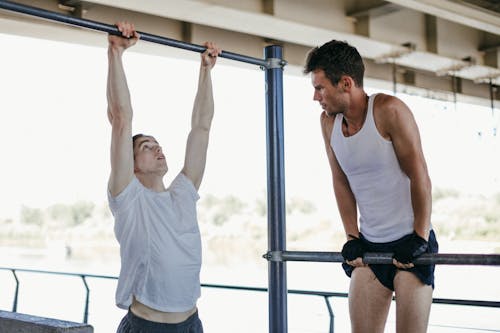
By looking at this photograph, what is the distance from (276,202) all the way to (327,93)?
0.45 meters

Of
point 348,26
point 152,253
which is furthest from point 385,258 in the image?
point 348,26

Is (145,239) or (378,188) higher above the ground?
(378,188)

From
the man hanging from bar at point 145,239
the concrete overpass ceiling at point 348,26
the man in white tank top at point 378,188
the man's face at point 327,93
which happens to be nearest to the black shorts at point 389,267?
the man in white tank top at point 378,188

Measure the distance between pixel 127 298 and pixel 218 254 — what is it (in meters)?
20.0

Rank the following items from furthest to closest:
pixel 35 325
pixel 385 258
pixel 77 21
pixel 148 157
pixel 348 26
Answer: pixel 348 26
pixel 148 157
pixel 385 258
pixel 77 21
pixel 35 325

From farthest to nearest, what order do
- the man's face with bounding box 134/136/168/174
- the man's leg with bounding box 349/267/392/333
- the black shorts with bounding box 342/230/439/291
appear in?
1. the man's face with bounding box 134/136/168/174
2. the man's leg with bounding box 349/267/392/333
3. the black shorts with bounding box 342/230/439/291

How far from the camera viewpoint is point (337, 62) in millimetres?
2070

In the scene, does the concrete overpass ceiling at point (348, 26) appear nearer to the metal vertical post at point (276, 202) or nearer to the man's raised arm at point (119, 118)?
the metal vertical post at point (276, 202)

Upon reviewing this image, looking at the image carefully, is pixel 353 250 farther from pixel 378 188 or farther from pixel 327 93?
pixel 327 93

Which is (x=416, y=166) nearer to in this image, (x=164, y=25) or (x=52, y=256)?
(x=164, y=25)

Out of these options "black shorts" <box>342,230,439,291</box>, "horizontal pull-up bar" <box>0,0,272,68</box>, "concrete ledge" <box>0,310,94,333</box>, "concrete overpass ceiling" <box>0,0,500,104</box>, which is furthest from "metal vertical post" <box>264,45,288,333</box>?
"concrete overpass ceiling" <box>0,0,500,104</box>

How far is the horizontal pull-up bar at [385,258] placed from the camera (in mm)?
1833

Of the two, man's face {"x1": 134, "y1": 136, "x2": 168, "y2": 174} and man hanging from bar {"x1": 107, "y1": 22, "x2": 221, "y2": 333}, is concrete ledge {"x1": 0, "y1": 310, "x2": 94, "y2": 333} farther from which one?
man's face {"x1": 134, "y1": 136, "x2": 168, "y2": 174}

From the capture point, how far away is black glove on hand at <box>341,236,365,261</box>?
2.11 m
